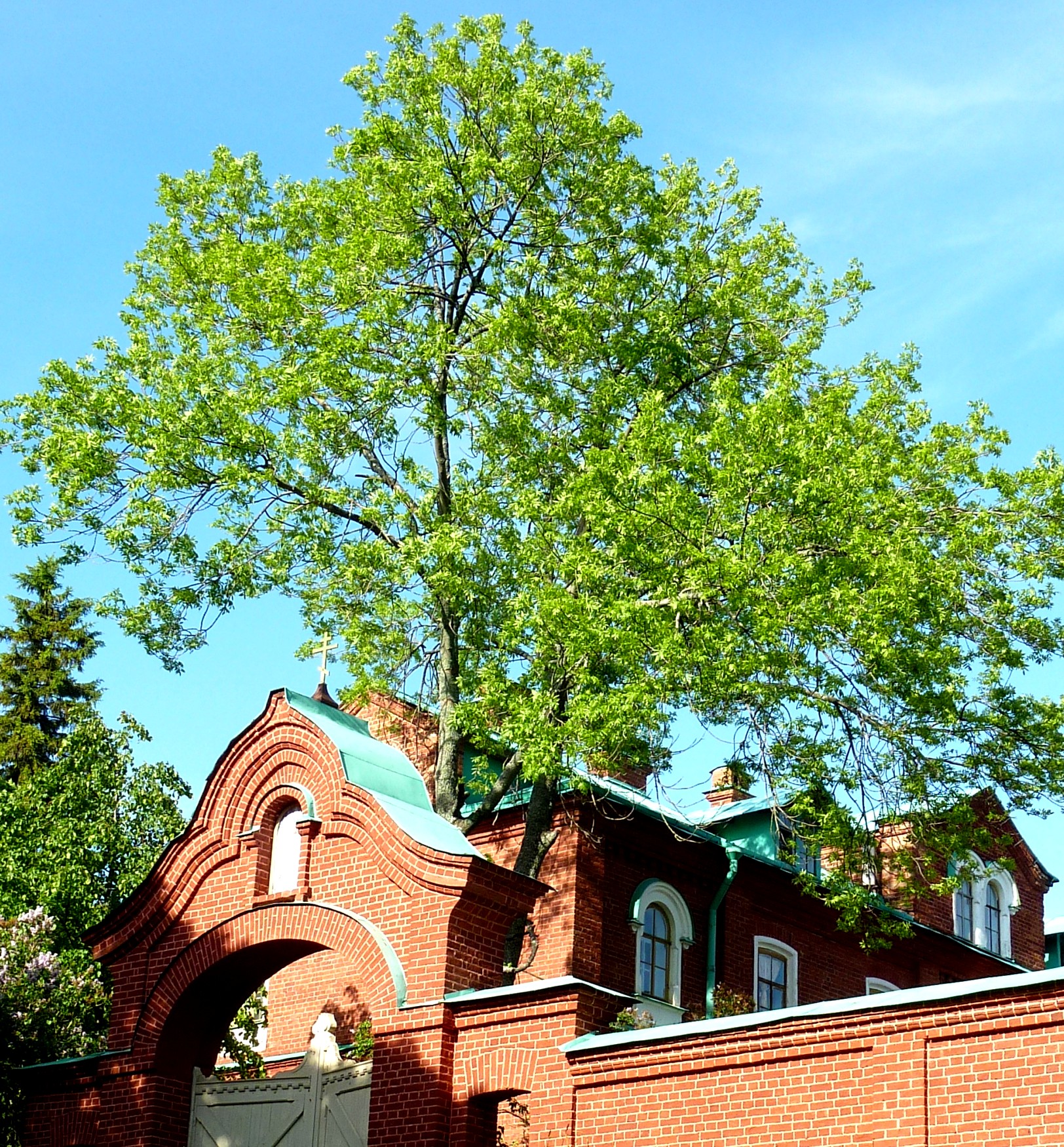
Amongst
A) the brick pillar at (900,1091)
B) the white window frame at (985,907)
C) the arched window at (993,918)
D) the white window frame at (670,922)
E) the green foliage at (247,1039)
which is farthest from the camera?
the arched window at (993,918)

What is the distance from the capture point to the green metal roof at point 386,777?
48.1 feet

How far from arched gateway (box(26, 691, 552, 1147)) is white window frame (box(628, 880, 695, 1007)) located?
5.60 meters

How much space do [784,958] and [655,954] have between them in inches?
119

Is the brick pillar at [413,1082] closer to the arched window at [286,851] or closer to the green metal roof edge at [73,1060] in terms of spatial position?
the arched window at [286,851]

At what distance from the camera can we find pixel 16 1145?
1686 centimetres

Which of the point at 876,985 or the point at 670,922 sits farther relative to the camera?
the point at 876,985

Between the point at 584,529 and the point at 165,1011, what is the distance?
7.70 metres

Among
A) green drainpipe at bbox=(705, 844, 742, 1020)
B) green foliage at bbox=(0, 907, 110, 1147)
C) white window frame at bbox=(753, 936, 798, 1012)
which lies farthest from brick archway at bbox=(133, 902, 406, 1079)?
white window frame at bbox=(753, 936, 798, 1012)

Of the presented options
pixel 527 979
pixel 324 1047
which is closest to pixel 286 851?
pixel 324 1047

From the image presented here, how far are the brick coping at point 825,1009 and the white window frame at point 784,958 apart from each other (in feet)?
33.1

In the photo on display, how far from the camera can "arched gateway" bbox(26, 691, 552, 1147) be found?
13.9 m

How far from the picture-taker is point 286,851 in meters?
15.8

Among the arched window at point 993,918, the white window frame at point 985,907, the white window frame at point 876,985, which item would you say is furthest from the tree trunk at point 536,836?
the arched window at point 993,918

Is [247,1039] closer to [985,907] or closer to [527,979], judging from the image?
[527,979]
